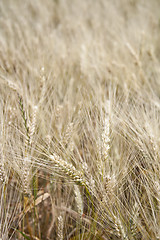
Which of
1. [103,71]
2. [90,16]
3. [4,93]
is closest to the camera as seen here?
[4,93]

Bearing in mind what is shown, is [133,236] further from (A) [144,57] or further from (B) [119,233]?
(A) [144,57]

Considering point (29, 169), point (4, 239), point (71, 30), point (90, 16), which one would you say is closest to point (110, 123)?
point (29, 169)

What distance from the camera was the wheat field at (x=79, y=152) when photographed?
0.76 meters

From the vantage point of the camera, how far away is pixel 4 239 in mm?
753

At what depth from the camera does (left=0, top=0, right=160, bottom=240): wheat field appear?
0.76 metres

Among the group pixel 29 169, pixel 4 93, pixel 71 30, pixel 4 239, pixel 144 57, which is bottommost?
pixel 4 239

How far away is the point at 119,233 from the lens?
2.33 feet

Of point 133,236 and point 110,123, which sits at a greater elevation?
point 110,123

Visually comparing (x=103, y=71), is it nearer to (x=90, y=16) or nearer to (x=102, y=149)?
(x=102, y=149)

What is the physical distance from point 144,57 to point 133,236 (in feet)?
5.02

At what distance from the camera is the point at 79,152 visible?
1196mm

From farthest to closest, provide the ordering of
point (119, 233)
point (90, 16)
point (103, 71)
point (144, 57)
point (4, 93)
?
point (90, 16) → point (144, 57) → point (103, 71) → point (4, 93) → point (119, 233)

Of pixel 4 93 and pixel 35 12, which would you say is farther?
pixel 35 12

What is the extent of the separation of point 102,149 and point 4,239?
0.50m
